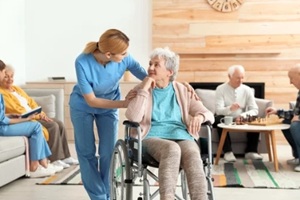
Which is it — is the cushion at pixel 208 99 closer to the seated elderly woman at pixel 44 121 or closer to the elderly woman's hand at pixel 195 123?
the seated elderly woman at pixel 44 121

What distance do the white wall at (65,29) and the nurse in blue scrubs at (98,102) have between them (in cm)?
358

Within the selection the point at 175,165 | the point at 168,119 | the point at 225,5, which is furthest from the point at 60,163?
the point at 225,5

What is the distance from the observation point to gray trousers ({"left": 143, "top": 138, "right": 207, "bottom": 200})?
2512 millimetres

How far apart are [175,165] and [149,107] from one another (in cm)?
47

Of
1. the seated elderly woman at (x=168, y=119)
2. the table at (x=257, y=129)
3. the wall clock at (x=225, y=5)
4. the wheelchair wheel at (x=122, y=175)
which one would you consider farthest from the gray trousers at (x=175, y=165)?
the wall clock at (x=225, y=5)

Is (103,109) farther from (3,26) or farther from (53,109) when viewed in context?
(3,26)

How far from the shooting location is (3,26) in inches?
241

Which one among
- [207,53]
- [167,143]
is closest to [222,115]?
[207,53]

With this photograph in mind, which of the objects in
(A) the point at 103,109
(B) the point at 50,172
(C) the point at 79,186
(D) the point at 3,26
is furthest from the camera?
(D) the point at 3,26

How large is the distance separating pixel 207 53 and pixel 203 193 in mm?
4202

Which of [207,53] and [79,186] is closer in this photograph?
[79,186]

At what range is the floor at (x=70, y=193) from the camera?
371 cm

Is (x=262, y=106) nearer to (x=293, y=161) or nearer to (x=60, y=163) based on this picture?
(x=293, y=161)

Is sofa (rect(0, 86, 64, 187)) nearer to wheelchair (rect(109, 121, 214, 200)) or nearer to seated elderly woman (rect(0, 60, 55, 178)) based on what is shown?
seated elderly woman (rect(0, 60, 55, 178))
